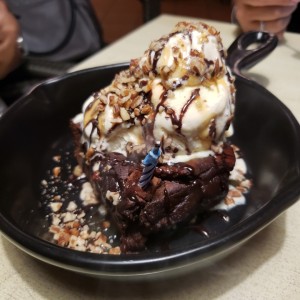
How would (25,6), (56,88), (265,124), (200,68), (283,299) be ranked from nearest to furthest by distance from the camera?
(283,299) < (200,68) < (265,124) < (56,88) < (25,6)

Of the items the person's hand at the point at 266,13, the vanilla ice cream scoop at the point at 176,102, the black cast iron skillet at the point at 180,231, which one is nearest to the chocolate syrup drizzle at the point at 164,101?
the vanilla ice cream scoop at the point at 176,102

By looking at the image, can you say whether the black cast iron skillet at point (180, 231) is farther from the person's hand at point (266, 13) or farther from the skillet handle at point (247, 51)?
the person's hand at point (266, 13)

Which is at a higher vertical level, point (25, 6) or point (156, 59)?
point (156, 59)

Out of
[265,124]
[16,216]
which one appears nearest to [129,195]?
[16,216]

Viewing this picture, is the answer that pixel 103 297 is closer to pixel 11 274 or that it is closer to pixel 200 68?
pixel 11 274

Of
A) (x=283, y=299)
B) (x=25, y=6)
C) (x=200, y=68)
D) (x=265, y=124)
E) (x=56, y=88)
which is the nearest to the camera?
(x=283, y=299)

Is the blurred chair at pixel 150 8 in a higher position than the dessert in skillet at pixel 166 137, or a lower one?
lower

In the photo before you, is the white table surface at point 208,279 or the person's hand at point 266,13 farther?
the person's hand at point 266,13

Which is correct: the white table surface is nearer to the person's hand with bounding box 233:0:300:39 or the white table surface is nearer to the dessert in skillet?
the dessert in skillet
